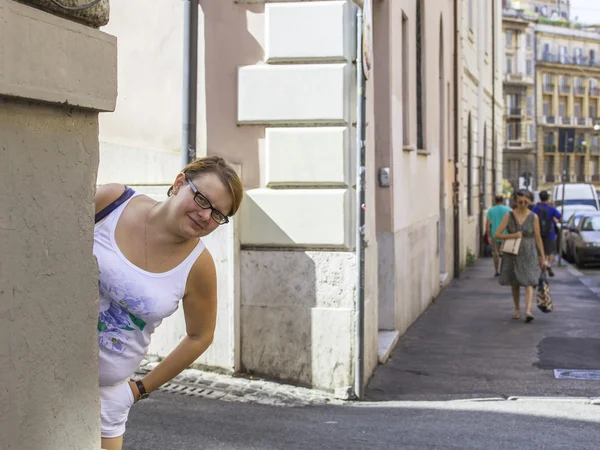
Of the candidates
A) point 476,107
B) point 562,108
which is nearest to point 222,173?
point 476,107

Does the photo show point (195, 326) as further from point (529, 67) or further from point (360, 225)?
point (529, 67)

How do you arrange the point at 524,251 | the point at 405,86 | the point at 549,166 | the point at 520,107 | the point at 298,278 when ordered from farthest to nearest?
the point at 549,166 < the point at 520,107 < the point at 524,251 < the point at 405,86 < the point at 298,278

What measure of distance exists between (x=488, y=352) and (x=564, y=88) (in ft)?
318

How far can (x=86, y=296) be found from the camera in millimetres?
3174

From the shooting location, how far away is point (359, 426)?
7172 millimetres

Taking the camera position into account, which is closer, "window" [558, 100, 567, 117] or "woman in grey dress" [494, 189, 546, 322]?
"woman in grey dress" [494, 189, 546, 322]

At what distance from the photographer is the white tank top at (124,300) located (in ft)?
11.1

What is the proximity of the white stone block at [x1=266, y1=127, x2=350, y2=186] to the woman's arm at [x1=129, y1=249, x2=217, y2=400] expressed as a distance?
4.92 meters

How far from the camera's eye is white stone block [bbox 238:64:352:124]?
8.41m

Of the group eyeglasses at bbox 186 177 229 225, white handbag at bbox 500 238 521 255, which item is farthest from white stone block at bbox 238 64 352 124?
white handbag at bbox 500 238 521 255

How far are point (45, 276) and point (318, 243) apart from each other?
223 inches

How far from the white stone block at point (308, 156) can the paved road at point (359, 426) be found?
1.89m

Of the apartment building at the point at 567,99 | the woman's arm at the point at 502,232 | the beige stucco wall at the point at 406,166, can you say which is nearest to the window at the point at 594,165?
the apartment building at the point at 567,99

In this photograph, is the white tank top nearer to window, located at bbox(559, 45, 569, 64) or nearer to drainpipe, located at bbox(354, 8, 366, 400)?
drainpipe, located at bbox(354, 8, 366, 400)
